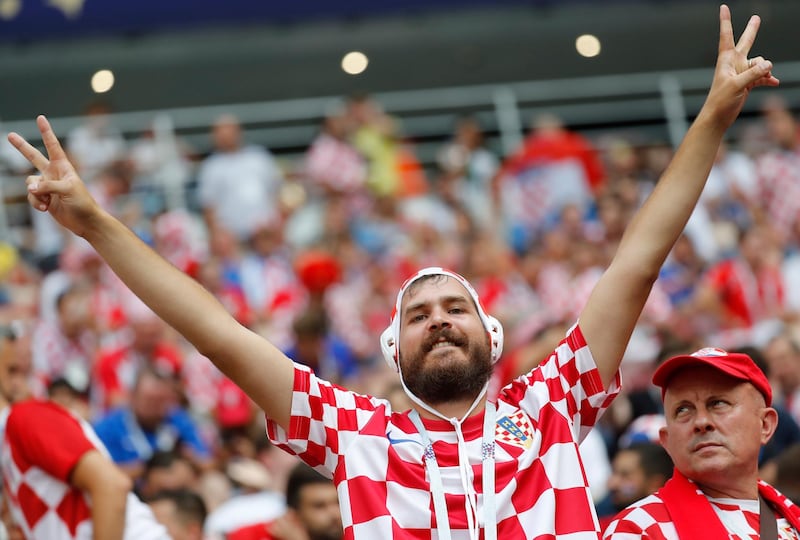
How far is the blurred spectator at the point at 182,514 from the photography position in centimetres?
614

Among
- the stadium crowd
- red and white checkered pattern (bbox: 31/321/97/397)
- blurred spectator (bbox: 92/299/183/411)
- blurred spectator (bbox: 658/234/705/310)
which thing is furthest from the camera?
blurred spectator (bbox: 658/234/705/310)

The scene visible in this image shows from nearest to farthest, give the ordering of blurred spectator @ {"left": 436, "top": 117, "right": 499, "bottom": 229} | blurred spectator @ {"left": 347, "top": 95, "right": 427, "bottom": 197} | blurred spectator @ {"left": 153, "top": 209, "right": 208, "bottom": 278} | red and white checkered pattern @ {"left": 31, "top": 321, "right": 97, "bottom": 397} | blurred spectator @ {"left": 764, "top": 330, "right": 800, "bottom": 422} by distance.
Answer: blurred spectator @ {"left": 764, "top": 330, "right": 800, "bottom": 422}
red and white checkered pattern @ {"left": 31, "top": 321, "right": 97, "bottom": 397}
blurred spectator @ {"left": 153, "top": 209, "right": 208, "bottom": 278}
blurred spectator @ {"left": 347, "top": 95, "right": 427, "bottom": 197}
blurred spectator @ {"left": 436, "top": 117, "right": 499, "bottom": 229}

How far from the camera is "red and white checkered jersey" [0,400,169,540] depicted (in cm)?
503

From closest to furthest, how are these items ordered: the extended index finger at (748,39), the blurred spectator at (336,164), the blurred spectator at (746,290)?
the extended index finger at (748,39)
the blurred spectator at (746,290)
the blurred spectator at (336,164)

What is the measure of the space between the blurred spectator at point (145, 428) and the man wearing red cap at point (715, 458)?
387cm

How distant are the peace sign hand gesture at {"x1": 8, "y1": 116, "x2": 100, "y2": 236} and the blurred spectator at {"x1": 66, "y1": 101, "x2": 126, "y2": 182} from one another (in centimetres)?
882

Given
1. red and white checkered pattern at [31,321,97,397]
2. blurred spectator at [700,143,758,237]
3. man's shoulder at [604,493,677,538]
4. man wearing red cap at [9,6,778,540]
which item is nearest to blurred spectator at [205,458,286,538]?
red and white checkered pattern at [31,321,97,397]

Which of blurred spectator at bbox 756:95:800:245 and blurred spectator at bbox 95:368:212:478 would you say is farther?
blurred spectator at bbox 756:95:800:245

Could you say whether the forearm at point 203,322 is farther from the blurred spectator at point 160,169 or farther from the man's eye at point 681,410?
the blurred spectator at point 160,169

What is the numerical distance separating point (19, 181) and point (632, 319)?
10.4 meters

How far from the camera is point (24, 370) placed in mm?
5844

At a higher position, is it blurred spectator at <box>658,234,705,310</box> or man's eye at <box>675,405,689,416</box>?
blurred spectator at <box>658,234,705,310</box>

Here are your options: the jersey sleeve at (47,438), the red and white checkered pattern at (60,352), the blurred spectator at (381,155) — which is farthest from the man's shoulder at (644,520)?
the blurred spectator at (381,155)

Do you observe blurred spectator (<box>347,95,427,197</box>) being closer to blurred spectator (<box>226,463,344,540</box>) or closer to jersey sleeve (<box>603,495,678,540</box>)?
blurred spectator (<box>226,463,344,540</box>)
